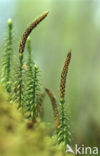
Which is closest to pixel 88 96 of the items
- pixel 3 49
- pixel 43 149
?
pixel 3 49

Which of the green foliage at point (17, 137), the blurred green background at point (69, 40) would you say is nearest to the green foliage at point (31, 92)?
the green foliage at point (17, 137)

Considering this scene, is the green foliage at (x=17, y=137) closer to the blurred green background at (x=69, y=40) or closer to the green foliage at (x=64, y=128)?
the green foliage at (x=64, y=128)

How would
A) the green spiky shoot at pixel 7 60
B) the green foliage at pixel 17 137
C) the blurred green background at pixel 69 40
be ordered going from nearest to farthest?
the green foliage at pixel 17 137 < the green spiky shoot at pixel 7 60 < the blurred green background at pixel 69 40

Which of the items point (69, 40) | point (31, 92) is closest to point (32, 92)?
point (31, 92)

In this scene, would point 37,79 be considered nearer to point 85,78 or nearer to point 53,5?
point 85,78

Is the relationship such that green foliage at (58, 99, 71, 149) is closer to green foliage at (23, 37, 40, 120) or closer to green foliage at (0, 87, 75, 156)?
green foliage at (23, 37, 40, 120)

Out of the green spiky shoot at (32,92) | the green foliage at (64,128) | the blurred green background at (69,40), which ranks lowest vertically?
the green foliage at (64,128)
